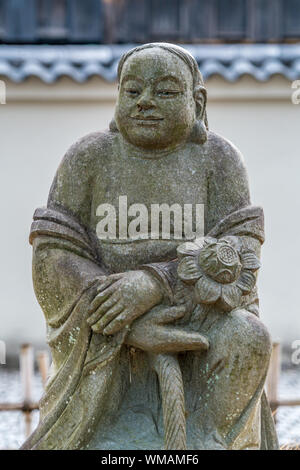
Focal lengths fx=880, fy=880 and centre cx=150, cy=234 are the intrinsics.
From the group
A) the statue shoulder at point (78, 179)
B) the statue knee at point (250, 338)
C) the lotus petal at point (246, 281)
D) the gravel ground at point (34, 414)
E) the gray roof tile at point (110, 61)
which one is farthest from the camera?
the gray roof tile at point (110, 61)

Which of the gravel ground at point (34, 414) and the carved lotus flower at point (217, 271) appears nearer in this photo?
the carved lotus flower at point (217, 271)

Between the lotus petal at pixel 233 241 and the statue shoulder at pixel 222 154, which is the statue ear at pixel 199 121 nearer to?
the statue shoulder at pixel 222 154

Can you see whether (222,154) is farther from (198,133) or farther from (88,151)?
(88,151)

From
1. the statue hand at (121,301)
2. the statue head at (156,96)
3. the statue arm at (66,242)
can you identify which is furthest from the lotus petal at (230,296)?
the statue head at (156,96)

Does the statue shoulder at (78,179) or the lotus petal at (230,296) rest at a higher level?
the statue shoulder at (78,179)

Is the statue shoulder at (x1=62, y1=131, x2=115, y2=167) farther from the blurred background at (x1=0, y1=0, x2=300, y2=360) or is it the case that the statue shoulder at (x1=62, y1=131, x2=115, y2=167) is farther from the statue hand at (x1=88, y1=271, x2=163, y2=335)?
the blurred background at (x1=0, y1=0, x2=300, y2=360)

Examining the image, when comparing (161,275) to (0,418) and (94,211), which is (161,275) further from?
(0,418)

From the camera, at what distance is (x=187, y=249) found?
123 inches

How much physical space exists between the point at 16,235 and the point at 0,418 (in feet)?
5.75

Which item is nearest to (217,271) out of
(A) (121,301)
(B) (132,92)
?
(A) (121,301)

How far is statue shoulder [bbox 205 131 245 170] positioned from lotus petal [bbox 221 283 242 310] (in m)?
0.53

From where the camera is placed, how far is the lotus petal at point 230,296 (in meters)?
3.04
